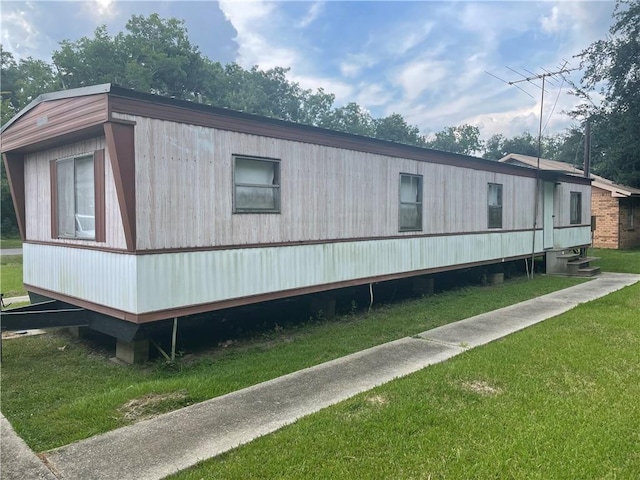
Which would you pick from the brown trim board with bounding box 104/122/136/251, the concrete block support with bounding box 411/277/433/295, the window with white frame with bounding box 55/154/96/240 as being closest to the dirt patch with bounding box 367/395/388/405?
the brown trim board with bounding box 104/122/136/251

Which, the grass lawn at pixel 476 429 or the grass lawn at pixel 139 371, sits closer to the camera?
the grass lawn at pixel 476 429

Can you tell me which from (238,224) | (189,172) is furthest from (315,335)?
(189,172)

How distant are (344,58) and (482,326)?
12.9m

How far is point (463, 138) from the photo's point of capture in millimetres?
61125

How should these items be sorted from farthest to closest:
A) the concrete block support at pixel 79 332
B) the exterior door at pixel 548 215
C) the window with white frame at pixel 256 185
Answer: the exterior door at pixel 548 215
the concrete block support at pixel 79 332
the window with white frame at pixel 256 185

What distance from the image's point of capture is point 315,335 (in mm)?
7113

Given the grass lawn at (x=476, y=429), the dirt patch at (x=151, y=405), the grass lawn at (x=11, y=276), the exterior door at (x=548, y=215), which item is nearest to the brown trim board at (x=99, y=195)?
the dirt patch at (x=151, y=405)

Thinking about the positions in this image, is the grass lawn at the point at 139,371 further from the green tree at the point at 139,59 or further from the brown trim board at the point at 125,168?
the green tree at the point at 139,59

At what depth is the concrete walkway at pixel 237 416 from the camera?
3.29m

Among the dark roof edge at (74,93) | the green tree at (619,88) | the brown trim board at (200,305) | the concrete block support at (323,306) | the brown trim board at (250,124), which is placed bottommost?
the concrete block support at (323,306)

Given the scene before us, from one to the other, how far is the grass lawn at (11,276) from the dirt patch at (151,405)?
732 centimetres

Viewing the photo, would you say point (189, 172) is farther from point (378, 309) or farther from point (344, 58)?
point (344, 58)

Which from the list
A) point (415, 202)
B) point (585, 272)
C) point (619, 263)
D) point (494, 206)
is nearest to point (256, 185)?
point (415, 202)

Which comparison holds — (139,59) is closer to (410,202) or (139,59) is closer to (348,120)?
(348,120)
